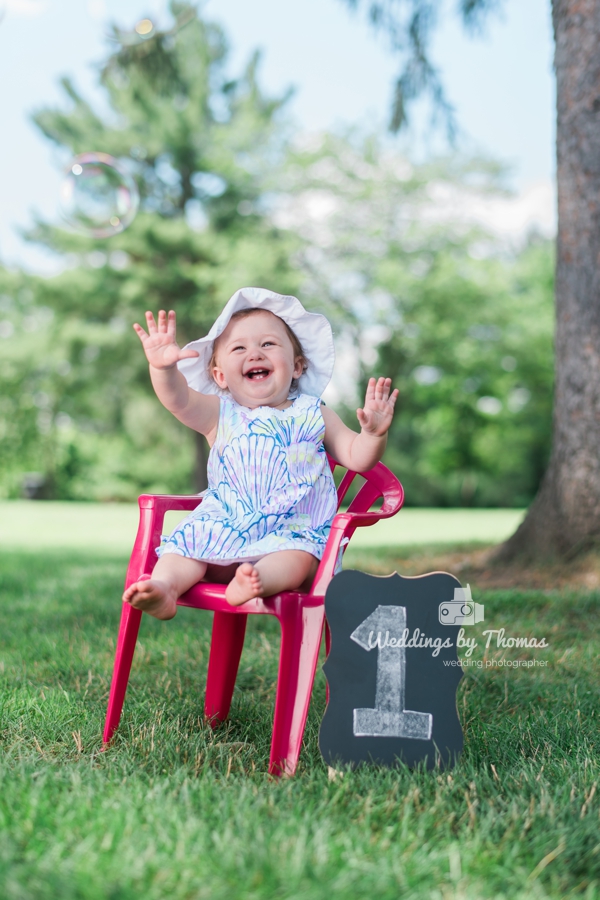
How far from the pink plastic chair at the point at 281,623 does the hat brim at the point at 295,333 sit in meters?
0.31

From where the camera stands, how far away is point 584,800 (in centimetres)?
142

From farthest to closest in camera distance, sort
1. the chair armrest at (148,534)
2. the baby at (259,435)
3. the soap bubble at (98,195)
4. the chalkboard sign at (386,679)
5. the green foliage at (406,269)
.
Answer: the green foliage at (406,269) → the soap bubble at (98,195) → the chair armrest at (148,534) → the baby at (259,435) → the chalkboard sign at (386,679)

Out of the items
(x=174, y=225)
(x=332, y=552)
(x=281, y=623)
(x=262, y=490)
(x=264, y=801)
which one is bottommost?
(x=264, y=801)

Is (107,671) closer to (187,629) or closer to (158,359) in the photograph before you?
(187,629)

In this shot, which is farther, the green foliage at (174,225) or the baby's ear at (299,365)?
the green foliage at (174,225)

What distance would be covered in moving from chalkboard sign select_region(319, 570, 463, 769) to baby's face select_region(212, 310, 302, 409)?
64 centimetres

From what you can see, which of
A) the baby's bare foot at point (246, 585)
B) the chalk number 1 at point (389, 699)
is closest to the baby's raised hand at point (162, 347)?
the baby's bare foot at point (246, 585)

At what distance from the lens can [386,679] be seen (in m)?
1.58

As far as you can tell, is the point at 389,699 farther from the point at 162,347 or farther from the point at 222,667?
the point at 162,347

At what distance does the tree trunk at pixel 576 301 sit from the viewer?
365 centimetres

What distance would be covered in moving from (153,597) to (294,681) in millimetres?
343

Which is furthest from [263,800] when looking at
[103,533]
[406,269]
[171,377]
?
[406,269]

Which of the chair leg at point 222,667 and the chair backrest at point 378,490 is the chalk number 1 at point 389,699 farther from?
the chair leg at point 222,667

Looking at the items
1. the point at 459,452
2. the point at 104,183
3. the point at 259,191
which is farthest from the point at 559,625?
the point at 459,452
